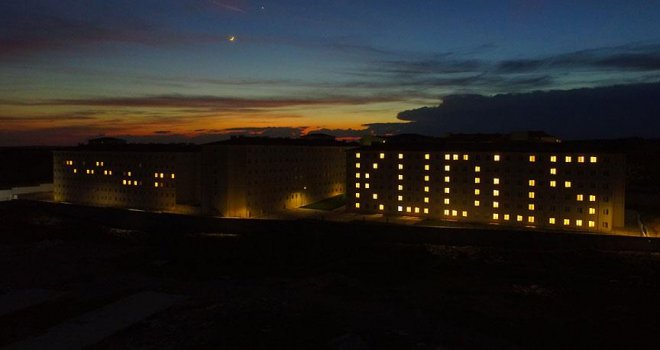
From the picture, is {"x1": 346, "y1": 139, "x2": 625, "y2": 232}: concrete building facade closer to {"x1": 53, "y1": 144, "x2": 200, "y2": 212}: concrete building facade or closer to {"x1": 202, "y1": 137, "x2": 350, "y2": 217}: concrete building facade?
{"x1": 202, "y1": 137, "x2": 350, "y2": 217}: concrete building facade

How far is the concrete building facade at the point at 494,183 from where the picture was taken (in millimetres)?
39688

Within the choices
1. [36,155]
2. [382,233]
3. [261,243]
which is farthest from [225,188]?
[36,155]

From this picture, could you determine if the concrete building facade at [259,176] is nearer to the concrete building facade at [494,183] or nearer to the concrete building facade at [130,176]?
the concrete building facade at [130,176]

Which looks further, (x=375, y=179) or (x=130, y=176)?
(x=130, y=176)

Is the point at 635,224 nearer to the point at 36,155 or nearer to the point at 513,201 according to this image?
the point at 513,201

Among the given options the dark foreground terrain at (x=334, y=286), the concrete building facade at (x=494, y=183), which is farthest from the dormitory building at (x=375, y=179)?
the dark foreground terrain at (x=334, y=286)

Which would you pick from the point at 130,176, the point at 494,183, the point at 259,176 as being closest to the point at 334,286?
the point at 494,183

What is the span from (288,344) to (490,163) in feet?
94.3

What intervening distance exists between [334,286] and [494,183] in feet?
67.2

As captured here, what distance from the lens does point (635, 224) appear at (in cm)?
4109

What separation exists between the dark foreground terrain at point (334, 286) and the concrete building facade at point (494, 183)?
4.69m

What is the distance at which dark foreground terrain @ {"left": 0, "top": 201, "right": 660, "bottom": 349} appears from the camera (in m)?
22.9

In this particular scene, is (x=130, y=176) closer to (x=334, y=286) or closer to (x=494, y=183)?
(x=334, y=286)

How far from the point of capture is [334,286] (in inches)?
1185
